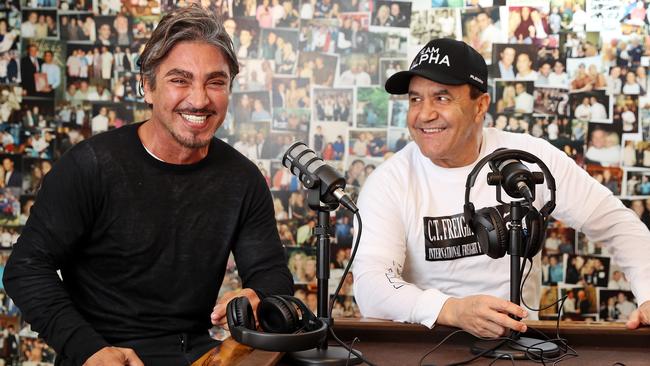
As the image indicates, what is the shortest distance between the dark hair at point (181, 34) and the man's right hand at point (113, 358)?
787 mm

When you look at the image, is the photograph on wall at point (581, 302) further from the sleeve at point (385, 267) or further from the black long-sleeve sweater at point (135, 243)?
the black long-sleeve sweater at point (135, 243)

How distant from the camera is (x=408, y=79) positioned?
8.82 feet

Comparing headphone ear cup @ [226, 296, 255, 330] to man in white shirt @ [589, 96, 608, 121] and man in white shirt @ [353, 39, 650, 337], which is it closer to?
man in white shirt @ [353, 39, 650, 337]

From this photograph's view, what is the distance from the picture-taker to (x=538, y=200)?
2646 mm

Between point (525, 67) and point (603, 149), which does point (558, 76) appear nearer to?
point (525, 67)

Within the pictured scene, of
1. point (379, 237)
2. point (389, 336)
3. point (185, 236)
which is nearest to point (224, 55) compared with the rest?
point (185, 236)

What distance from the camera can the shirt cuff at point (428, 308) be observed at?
80.7 inches

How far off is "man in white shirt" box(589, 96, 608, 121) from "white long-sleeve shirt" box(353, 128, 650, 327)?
773 millimetres

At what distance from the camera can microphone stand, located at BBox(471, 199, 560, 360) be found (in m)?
1.86

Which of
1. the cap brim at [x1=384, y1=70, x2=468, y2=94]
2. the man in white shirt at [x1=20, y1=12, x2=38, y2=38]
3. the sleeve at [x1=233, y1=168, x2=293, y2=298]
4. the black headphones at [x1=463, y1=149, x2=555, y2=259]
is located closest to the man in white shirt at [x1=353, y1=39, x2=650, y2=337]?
the cap brim at [x1=384, y1=70, x2=468, y2=94]

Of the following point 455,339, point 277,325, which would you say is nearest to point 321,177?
point 277,325

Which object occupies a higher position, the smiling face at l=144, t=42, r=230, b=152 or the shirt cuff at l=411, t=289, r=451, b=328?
the smiling face at l=144, t=42, r=230, b=152

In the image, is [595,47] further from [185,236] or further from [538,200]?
[185,236]

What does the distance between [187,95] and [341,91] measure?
131 cm
